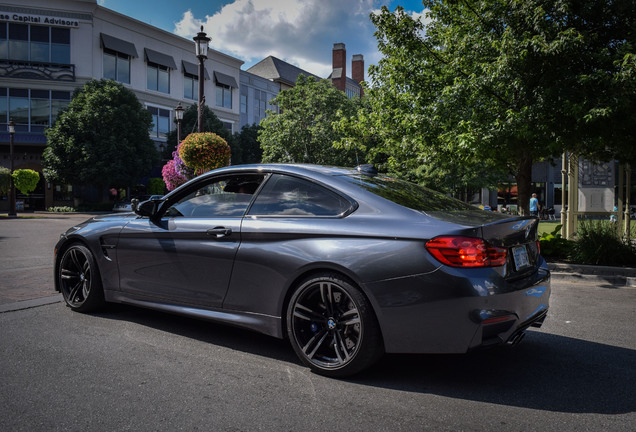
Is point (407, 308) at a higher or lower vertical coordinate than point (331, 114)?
lower

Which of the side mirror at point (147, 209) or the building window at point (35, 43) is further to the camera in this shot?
the building window at point (35, 43)

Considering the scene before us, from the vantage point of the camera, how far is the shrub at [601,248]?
9.29 meters

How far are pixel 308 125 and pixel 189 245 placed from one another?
35.6 meters

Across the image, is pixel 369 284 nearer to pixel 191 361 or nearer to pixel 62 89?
pixel 191 361

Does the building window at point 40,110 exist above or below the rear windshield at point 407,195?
above

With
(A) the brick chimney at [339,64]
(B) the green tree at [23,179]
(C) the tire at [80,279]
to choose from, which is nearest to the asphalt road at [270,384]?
(C) the tire at [80,279]

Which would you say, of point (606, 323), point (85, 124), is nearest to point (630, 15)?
point (606, 323)

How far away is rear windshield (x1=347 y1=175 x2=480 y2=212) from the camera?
12.6ft

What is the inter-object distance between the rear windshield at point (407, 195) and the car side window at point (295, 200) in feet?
0.91

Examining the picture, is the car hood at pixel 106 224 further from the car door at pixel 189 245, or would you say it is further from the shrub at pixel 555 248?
the shrub at pixel 555 248

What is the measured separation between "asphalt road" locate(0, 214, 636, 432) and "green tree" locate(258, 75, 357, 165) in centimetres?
3328

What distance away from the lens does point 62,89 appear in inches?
1603

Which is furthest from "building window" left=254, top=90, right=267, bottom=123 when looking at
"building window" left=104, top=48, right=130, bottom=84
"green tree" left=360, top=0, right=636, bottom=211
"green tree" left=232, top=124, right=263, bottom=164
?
"green tree" left=360, top=0, right=636, bottom=211

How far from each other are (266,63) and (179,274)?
212ft
